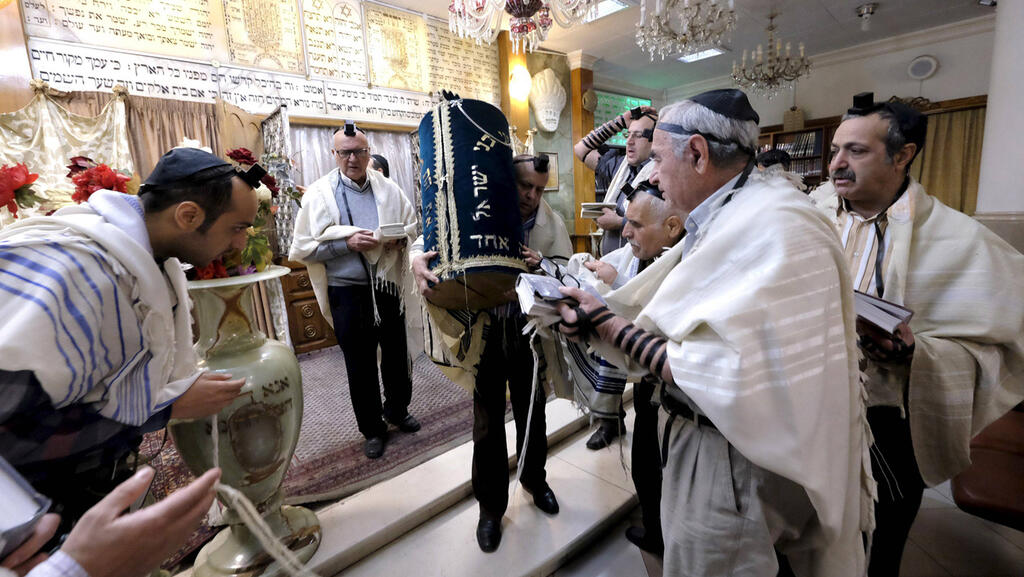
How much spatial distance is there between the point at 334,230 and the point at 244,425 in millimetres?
1101

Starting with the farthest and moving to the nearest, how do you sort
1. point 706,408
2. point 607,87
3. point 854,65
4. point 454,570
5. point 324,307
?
point 607,87
point 854,65
point 324,307
point 454,570
point 706,408

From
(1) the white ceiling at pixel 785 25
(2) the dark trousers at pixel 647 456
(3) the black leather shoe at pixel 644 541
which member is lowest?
(3) the black leather shoe at pixel 644 541

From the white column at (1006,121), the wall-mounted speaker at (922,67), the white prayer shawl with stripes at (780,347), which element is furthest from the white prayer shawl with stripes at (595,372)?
the wall-mounted speaker at (922,67)

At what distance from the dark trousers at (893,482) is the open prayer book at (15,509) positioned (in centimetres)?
191

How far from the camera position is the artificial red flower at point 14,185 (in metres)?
1.18

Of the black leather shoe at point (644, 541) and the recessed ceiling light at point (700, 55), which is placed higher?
the recessed ceiling light at point (700, 55)

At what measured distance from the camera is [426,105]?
540cm

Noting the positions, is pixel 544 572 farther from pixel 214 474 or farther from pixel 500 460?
pixel 214 474

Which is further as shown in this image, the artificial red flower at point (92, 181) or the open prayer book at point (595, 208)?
the open prayer book at point (595, 208)

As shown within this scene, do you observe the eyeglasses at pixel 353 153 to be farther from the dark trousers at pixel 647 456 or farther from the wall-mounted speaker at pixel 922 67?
the wall-mounted speaker at pixel 922 67

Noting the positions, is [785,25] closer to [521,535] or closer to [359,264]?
[359,264]

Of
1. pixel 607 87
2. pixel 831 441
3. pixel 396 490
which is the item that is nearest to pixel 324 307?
pixel 396 490

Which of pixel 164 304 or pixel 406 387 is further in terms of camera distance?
pixel 406 387

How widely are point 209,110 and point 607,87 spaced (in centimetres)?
636
